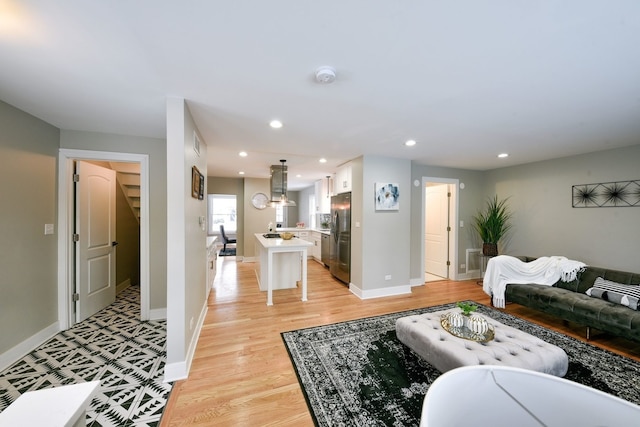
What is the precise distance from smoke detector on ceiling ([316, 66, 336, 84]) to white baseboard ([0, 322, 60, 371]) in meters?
3.62

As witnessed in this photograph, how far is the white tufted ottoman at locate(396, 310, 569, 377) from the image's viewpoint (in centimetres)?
180

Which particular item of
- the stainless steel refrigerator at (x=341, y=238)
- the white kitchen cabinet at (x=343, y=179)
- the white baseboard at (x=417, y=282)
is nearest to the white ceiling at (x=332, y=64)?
the white kitchen cabinet at (x=343, y=179)

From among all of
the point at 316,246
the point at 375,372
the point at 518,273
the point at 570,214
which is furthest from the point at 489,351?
the point at 316,246

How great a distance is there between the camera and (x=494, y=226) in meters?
4.68

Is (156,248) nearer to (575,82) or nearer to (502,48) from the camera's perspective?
(502,48)

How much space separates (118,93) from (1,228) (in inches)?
64.3

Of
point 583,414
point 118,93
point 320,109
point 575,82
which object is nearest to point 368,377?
point 583,414

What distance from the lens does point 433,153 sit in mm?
3906

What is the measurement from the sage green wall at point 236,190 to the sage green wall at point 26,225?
409cm

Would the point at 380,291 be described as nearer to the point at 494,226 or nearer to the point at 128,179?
the point at 494,226

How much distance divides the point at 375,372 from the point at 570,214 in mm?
4310

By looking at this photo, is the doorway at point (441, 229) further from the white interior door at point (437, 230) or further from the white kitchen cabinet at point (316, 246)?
the white kitchen cabinet at point (316, 246)

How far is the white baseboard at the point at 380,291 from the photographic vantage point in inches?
159

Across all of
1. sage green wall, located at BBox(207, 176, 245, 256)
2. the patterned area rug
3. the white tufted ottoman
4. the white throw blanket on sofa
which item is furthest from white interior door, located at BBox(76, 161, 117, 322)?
the white throw blanket on sofa
